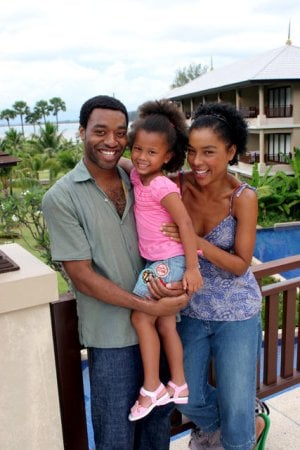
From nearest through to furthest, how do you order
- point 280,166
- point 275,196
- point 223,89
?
point 275,196, point 280,166, point 223,89

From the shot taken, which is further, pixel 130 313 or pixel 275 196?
pixel 275 196

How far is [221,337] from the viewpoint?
7.34 ft

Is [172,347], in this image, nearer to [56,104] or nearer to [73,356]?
[73,356]

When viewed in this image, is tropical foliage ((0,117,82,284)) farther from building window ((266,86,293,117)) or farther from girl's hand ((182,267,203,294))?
building window ((266,86,293,117))

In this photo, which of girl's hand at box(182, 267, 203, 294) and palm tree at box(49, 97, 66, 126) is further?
palm tree at box(49, 97, 66, 126)

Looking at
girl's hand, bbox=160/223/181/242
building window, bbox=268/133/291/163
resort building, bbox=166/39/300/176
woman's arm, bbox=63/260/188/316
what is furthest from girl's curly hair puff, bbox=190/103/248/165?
building window, bbox=268/133/291/163

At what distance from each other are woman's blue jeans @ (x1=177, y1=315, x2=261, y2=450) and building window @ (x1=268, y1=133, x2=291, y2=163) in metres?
20.8

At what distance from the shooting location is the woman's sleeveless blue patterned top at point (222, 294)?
2194mm

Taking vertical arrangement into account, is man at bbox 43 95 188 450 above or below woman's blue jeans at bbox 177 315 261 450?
above

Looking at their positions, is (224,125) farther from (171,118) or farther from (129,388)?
(129,388)

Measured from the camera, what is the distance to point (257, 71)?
21938 millimetres

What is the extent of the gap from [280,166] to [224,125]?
21.0 meters

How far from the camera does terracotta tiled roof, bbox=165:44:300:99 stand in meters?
21.1

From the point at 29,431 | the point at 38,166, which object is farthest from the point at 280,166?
the point at 29,431
